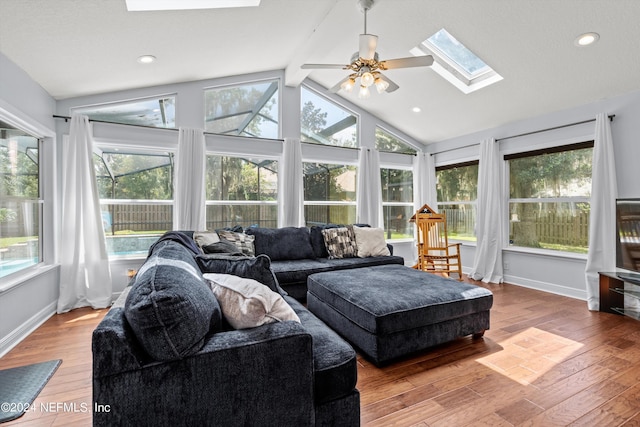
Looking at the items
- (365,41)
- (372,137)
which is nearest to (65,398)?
(365,41)

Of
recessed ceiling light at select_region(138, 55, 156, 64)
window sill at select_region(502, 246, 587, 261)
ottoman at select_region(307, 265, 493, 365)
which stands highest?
recessed ceiling light at select_region(138, 55, 156, 64)

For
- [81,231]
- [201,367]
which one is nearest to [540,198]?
[201,367]

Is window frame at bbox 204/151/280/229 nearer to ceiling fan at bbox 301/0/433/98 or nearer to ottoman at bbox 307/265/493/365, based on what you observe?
ceiling fan at bbox 301/0/433/98

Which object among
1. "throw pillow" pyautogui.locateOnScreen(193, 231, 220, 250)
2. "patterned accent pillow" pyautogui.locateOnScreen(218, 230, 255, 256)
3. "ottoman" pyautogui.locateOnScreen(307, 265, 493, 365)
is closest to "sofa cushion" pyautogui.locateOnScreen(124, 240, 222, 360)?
"ottoman" pyautogui.locateOnScreen(307, 265, 493, 365)

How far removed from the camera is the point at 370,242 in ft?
14.3

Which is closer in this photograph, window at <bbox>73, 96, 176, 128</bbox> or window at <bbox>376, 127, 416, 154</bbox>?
window at <bbox>73, 96, 176, 128</bbox>

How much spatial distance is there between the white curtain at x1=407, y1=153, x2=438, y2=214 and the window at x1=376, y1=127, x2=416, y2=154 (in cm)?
28

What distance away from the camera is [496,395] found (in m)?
1.91

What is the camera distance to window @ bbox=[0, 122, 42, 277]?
2668 mm

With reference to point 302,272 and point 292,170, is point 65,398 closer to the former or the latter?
point 302,272

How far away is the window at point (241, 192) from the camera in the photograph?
175 inches

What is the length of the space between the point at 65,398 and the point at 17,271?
1.67 m

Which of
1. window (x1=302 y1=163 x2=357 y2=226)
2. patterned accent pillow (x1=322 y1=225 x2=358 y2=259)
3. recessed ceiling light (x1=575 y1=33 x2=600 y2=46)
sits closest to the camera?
recessed ceiling light (x1=575 y1=33 x2=600 y2=46)

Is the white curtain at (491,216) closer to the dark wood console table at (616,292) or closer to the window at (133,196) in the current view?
the dark wood console table at (616,292)
